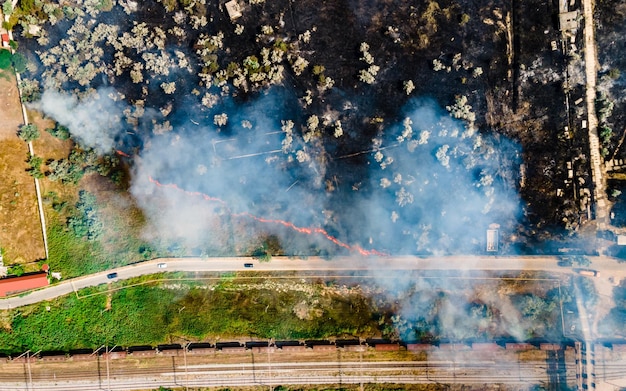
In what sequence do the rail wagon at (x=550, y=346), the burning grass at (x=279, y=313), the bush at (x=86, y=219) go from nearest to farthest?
the rail wagon at (x=550, y=346) < the burning grass at (x=279, y=313) < the bush at (x=86, y=219)

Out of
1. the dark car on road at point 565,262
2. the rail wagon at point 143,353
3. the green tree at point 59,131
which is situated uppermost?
the green tree at point 59,131

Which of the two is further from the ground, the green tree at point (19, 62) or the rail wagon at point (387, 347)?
the green tree at point (19, 62)

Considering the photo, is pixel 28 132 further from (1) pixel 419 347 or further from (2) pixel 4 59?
(1) pixel 419 347

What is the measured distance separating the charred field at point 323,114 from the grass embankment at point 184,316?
10.0ft

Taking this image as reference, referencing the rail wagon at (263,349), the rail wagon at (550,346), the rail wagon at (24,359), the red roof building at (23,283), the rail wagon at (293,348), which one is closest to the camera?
the rail wagon at (550,346)

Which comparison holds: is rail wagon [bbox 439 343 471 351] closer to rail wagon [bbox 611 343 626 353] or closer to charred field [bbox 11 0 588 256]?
charred field [bbox 11 0 588 256]

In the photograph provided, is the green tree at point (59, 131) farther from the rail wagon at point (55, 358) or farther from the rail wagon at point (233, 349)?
the rail wagon at point (233, 349)

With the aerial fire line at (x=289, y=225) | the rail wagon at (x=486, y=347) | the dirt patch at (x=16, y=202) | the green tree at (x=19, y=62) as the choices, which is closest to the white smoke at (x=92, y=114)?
the green tree at (x=19, y=62)

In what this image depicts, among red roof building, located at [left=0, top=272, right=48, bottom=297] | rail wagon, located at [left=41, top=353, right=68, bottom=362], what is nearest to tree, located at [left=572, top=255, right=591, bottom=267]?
rail wagon, located at [left=41, top=353, right=68, bottom=362]

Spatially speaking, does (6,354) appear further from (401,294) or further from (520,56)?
(520,56)

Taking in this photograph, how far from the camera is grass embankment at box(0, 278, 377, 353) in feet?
91.4

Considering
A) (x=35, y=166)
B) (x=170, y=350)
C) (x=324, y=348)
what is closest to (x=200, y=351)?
(x=170, y=350)

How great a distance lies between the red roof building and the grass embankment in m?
1.36

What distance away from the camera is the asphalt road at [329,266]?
2733 centimetres
